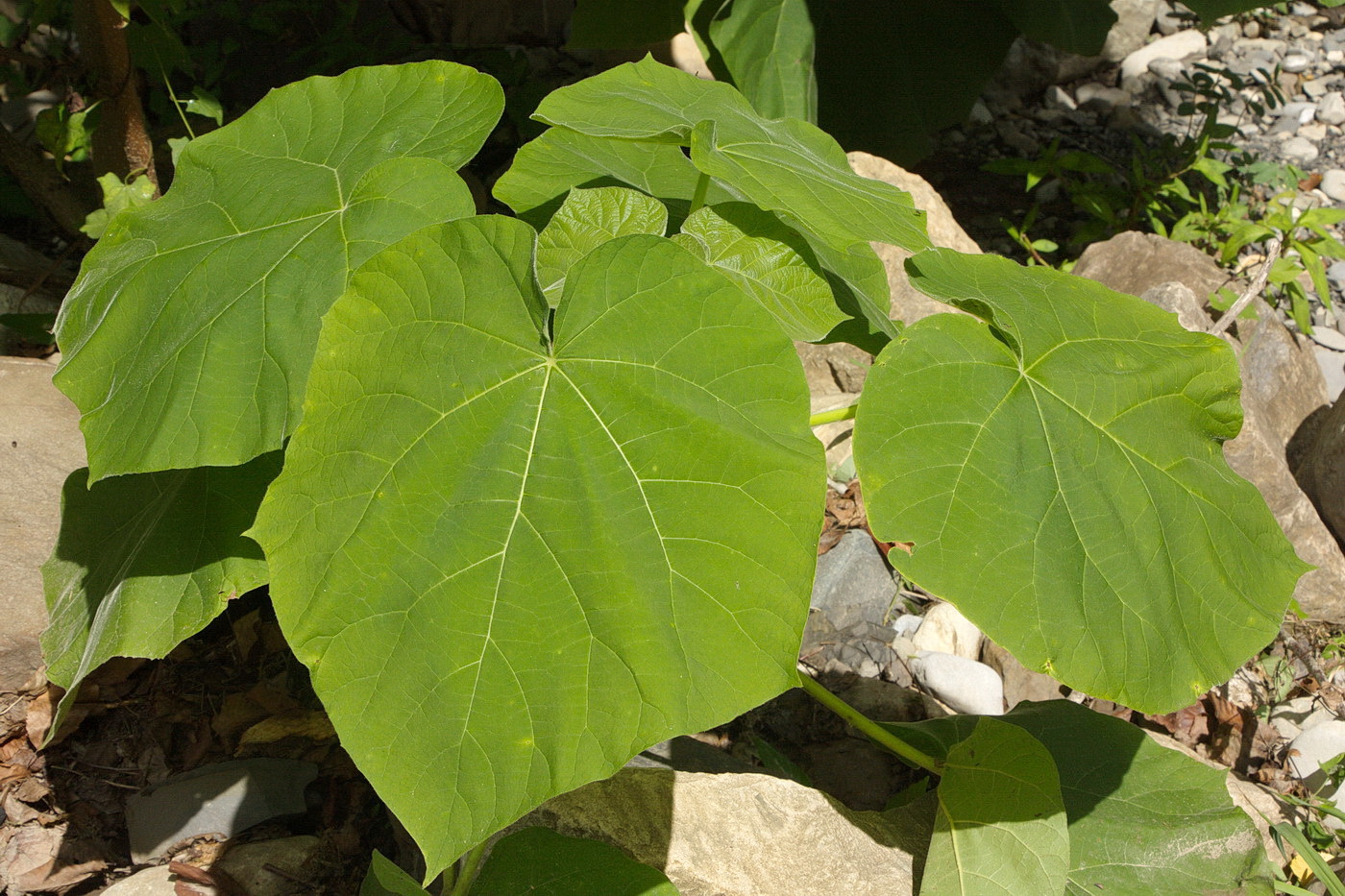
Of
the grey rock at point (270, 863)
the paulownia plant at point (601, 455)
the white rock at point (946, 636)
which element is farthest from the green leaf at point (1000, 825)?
the grey rock at point (270, 863)

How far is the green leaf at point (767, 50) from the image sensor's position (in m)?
2.78

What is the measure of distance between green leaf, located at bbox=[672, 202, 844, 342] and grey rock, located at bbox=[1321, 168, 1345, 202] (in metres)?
3.41

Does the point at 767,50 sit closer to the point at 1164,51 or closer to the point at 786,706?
the point at 786,706

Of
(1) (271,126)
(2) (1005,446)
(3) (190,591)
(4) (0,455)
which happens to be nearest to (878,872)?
(2) (1005,446)

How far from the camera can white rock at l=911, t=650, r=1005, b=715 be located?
2.10 m

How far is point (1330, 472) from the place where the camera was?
8.61 ft

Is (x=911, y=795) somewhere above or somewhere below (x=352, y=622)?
below

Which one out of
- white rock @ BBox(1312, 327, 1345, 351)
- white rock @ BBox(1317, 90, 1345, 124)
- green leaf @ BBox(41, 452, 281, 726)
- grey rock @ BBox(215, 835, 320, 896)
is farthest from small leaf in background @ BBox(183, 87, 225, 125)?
white rock @ BBox(1317, 90, 1345, 124)

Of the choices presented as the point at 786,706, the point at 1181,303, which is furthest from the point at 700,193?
the point at 1181,303

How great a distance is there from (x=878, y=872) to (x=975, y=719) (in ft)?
1.15

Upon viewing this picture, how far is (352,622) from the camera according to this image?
98 centimetres

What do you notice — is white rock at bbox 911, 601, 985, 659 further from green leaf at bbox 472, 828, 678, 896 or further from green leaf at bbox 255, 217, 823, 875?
green leaf at bbox 255, 217, 823, 875

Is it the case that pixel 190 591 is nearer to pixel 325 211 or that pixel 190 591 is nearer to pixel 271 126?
pixel 325 211

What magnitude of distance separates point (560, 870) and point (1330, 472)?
236cm
